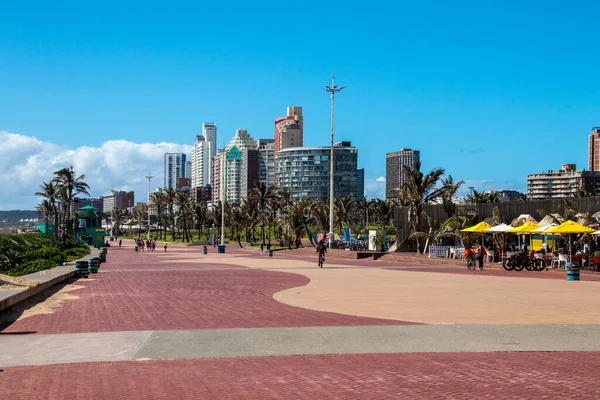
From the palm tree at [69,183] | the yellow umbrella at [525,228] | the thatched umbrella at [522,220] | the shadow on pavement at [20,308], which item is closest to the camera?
the shadow on pavement at [20,308]

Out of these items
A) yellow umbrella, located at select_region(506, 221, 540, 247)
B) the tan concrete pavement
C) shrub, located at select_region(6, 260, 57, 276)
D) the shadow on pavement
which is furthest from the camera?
yellow umbrella, located at select_region(506, 221, 540, 247)

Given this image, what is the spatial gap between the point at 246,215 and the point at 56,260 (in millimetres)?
64622

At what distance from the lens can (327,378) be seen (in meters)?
8.43

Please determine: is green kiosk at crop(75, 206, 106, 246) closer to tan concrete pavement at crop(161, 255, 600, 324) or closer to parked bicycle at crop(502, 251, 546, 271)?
parked bicycle at crop(502, 251, 546, 271)

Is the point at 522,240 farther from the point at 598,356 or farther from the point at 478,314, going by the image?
the point at 598,356

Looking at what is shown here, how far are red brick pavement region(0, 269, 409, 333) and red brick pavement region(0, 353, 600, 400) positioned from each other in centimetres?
348

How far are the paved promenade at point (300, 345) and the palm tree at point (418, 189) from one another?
86.0ft

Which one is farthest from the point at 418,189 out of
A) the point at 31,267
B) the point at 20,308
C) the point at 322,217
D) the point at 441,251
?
the point at 20,308

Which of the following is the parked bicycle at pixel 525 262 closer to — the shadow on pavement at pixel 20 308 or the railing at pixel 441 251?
the railing at pixel 441 251

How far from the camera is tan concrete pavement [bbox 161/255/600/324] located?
47.3ft

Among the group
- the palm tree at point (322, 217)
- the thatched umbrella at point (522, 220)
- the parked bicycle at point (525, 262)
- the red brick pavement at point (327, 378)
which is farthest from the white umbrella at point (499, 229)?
the palm tree at point (322, 217)

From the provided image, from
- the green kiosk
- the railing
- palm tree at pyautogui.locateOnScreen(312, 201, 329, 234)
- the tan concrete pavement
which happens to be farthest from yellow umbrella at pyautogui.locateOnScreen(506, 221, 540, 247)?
the green kiosk

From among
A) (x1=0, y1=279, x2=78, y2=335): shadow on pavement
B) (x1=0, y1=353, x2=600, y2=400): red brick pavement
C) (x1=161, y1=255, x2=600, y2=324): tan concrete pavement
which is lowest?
(x1=161, y1=255, x2=600, y2=324): tan concrete pavement

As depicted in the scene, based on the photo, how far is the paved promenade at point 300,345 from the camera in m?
7.96
